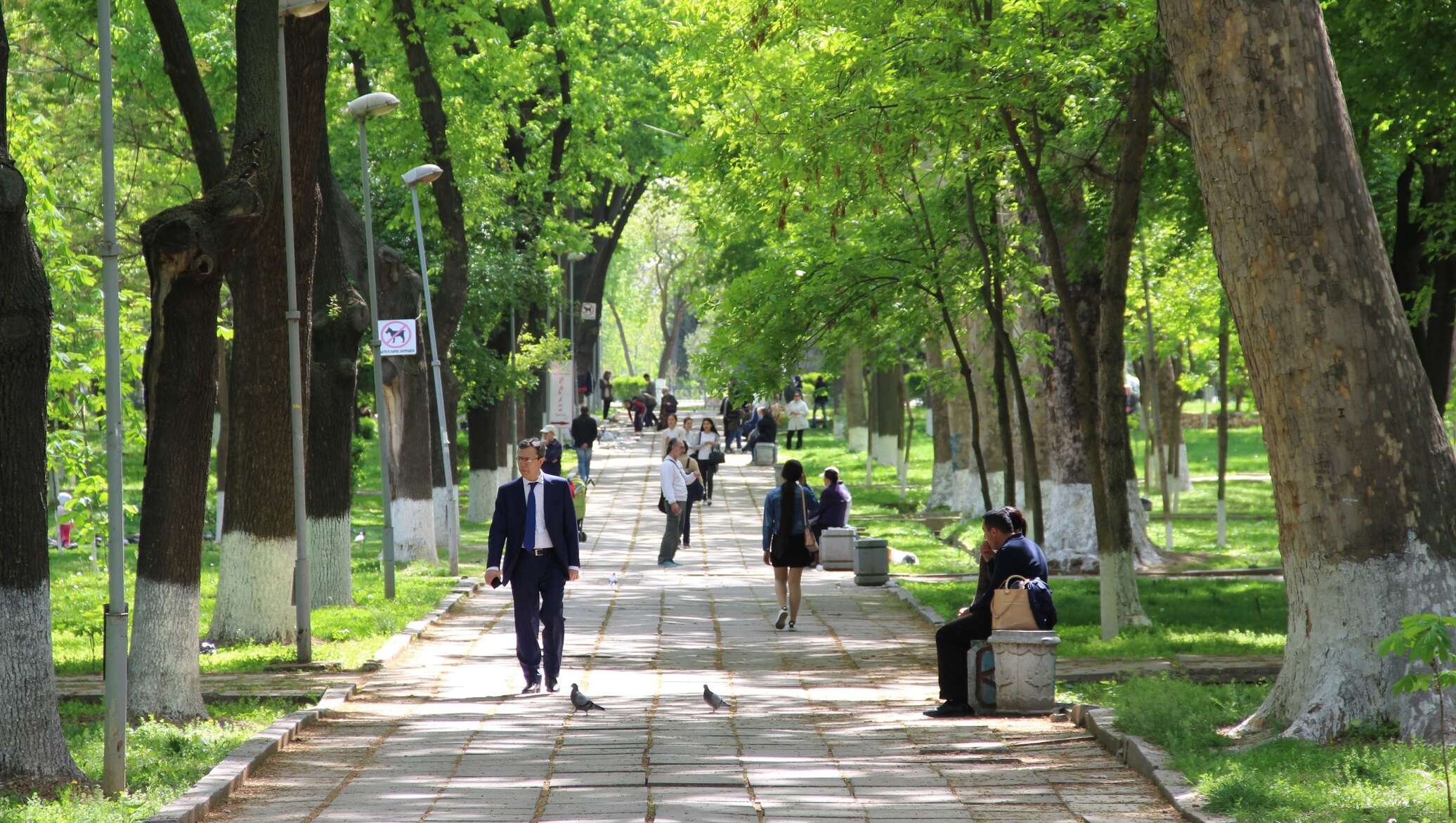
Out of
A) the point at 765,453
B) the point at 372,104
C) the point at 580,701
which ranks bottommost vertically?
the point at 580,701

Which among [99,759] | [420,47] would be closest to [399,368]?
[420,47]

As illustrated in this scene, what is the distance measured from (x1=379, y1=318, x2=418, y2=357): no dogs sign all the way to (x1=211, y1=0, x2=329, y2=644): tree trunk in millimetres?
4788

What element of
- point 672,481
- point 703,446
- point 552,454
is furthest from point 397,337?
point 703,446

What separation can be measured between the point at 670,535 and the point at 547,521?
12860mm

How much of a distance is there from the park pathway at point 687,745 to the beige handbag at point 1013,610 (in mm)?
615

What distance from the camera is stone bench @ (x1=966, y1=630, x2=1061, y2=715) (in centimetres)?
1114

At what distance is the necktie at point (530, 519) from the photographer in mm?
12398

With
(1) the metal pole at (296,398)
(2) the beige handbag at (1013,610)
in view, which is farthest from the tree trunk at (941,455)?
(2) the beige handbag at (1013,610)

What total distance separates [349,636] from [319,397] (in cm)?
265

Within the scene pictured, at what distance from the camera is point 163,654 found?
36.6ft

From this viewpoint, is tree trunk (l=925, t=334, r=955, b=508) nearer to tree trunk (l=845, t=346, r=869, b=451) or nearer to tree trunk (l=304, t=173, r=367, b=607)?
tree trunk (l=845, t=346, r=869, b=451)

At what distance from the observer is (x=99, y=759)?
9570mm

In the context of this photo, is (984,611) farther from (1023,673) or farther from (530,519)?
(530,519)

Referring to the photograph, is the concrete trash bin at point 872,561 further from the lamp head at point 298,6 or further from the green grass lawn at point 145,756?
the lamp head at point 298,6
